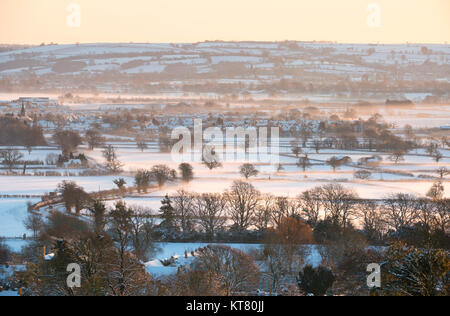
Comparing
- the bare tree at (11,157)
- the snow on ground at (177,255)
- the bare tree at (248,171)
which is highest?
the bare tree at (11,157)

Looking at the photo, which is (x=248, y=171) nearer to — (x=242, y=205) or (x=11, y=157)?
(x=242, y=205)

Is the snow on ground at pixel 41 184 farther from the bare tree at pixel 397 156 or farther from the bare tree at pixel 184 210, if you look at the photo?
the bare tree at pixel 397 156

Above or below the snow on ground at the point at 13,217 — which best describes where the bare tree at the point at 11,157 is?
above

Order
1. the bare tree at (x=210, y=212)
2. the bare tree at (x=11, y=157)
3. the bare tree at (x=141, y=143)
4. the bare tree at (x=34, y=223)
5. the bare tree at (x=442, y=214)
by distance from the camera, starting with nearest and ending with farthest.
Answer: the bare tree at (x=442, y=214)
the bare tree at (x=34, y=223)
the bare tree at (x=210, y=212)
the bare tree at (x=11, y=157)
the bare tree at (x=141, y=143)

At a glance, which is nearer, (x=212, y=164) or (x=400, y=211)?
(x=400, y=211)

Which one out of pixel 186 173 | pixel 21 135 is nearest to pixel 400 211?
pixel 186 173

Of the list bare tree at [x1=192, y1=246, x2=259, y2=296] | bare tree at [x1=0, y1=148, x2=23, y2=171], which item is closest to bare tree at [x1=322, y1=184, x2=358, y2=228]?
bare tree at [x1=192, y1=246, x2=259, y2=296]

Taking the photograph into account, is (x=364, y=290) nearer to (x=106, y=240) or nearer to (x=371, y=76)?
(x=106, y=240)

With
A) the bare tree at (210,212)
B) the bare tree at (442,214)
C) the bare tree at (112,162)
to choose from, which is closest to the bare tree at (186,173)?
the bare tree at (112,162)
